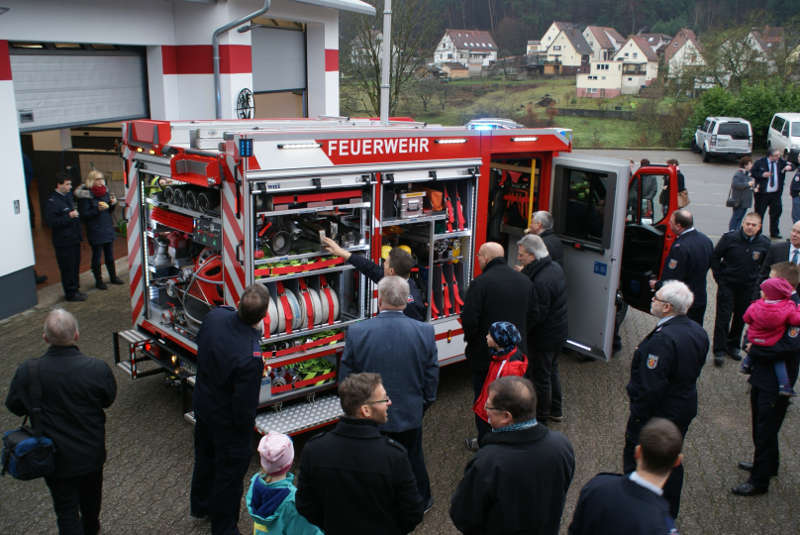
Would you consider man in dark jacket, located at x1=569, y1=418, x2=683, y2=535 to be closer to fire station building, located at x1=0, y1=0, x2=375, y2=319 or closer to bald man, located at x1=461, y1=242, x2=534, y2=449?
bald man, located at x1=461, y1=242, x2=534, y2=449

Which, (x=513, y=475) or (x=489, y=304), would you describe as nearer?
(x=513, y=475)

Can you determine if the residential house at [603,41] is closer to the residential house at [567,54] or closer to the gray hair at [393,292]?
the residential house at [567,54]

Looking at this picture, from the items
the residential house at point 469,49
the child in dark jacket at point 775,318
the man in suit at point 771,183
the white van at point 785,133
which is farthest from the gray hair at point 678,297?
the residential house at point 469,49

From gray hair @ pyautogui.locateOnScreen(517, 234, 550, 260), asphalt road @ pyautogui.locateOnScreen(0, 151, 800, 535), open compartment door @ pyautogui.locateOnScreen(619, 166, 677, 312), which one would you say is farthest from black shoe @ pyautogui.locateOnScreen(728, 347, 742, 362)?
gray hair @ pyautogui.locateOnScreen(517, 234, 550, 260)

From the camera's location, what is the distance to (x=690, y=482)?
17.9ft

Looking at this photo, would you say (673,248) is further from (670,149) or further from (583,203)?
(670,149)

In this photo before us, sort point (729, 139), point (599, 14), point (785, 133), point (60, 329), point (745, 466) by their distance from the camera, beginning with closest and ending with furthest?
point (60, 329) < point (745, 466) < point (785, 133) < point (729, 139) < point (599, 14)

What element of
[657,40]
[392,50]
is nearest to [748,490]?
[392,50]

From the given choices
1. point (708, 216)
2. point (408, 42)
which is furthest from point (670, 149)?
point (708, 216)

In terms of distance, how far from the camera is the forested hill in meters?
42.7

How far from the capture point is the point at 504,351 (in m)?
4.92

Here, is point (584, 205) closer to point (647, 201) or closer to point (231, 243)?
point (647, 201)

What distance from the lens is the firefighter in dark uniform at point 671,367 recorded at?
4445mm

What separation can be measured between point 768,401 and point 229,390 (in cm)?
395
